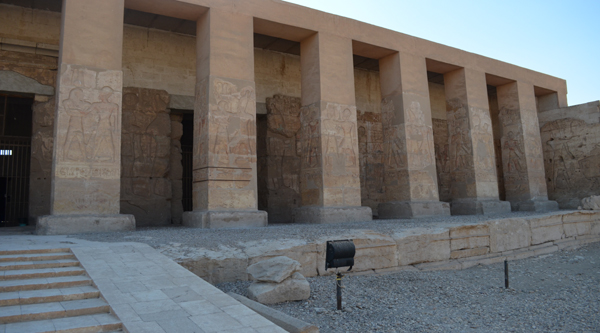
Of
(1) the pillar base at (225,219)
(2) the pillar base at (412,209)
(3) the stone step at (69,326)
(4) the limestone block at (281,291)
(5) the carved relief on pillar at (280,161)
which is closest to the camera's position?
(3) the stone step at (69,326)

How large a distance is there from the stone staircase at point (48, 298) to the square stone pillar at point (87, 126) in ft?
8.14

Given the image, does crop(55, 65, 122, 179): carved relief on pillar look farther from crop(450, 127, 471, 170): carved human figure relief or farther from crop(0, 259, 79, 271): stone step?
crop(450, 127, 471, 170): carved human figure relief

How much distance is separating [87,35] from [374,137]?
29.6 ft

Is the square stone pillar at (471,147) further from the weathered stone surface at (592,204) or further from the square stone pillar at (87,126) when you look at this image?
the square stone pillar at (87,126)

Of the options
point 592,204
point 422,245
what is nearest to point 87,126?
point 422,245

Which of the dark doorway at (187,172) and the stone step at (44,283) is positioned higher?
the dark doorway at (187,172)

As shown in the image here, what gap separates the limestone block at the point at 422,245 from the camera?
6250mm

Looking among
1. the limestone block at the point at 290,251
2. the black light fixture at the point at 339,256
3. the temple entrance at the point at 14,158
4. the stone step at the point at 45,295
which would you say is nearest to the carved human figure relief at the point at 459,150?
the limestone block at the point at 290,251

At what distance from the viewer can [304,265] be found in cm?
528

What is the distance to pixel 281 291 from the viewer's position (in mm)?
4133

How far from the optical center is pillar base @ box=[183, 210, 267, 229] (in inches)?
289

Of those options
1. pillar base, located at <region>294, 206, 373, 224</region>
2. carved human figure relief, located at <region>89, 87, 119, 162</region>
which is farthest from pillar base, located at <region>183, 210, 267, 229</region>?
carved human figure relief, located at <region>89, 87, 119, 162</region>

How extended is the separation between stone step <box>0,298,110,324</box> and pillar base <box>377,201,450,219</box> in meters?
7.96

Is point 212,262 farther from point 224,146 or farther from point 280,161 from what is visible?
point 280,161
